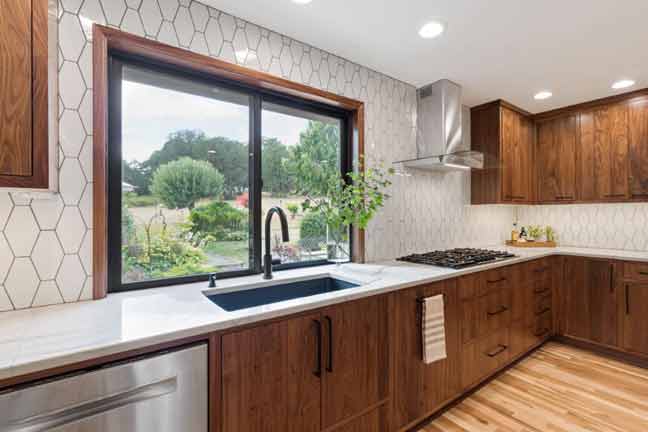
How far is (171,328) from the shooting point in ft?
3.39

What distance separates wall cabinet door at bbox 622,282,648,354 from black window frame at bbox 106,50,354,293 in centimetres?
249

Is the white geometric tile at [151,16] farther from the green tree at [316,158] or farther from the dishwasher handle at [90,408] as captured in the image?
the dishwasher handle at [90,408]

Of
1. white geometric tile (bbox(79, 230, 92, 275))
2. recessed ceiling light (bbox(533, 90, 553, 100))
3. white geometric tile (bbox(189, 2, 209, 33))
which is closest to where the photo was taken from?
white geometric tile (bbox(79, 230, 92, 275))

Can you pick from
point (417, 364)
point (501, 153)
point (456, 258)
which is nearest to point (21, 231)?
point (417, 364)

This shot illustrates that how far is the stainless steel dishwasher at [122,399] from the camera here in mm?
832

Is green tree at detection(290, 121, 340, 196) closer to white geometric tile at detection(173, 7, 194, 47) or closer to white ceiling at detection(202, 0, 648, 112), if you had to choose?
white ceiling at detection(202, 0, 648, 112)

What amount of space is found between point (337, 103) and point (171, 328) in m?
1.82

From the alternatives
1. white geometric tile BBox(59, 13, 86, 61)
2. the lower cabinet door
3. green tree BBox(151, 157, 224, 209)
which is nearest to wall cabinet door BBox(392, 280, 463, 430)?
the lower cabinet door

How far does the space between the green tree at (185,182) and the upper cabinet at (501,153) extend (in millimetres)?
2511

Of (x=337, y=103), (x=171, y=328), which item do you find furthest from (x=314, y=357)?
(x=337, y=103)

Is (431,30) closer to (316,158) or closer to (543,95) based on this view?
(316,158)

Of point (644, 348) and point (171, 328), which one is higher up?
point (171, 328)

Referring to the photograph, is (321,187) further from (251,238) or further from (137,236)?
(137,236)

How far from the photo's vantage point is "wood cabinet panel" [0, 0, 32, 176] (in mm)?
925
